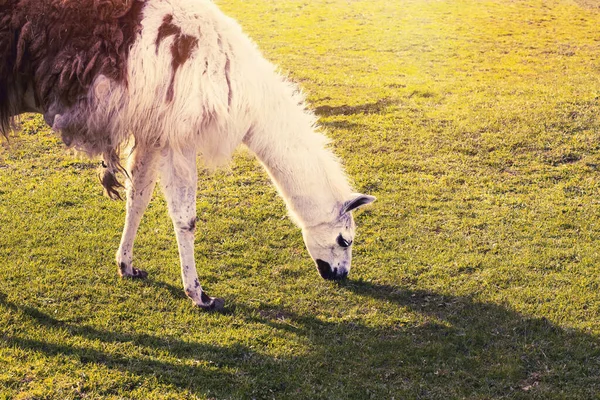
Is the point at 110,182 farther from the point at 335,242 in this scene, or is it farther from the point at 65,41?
the point at 335,242

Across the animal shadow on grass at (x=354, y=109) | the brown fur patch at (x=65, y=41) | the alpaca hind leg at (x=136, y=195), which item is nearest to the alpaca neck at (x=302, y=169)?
the alpaca hind leg at (x=136, y=195)

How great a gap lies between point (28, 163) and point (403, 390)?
5359mm

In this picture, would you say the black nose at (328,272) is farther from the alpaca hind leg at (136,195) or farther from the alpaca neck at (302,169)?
the alpaca hind leg at (136,195)

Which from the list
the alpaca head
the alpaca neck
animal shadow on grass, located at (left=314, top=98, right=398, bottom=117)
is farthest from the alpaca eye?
animal shadow on grass, located at (left=314, top=98, right=398, bottom=117)

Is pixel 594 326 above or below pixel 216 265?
above

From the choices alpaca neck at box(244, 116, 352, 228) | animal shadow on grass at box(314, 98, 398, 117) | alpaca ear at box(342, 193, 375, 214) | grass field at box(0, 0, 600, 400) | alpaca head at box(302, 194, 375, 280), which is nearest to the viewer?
grass field at box(0, 0, 600, 400)

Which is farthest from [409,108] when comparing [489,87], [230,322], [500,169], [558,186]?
[230,322]

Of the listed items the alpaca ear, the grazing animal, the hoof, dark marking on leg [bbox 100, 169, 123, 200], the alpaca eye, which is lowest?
the hoof

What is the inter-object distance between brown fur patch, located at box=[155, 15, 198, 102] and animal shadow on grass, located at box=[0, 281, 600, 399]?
70.7 inches

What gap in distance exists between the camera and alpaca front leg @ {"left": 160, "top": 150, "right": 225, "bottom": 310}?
4.88 meters

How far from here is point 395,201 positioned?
6988 millimetres

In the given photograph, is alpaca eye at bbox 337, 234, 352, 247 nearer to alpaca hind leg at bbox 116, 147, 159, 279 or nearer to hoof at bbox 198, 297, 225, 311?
hoof at bbox 198, 297, 225, 311

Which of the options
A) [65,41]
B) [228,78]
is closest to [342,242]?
[228,78]

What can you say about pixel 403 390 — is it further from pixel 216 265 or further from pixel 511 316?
pixel 216 265
